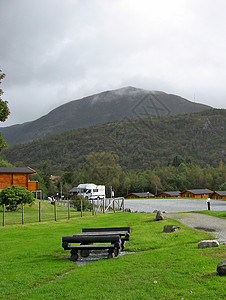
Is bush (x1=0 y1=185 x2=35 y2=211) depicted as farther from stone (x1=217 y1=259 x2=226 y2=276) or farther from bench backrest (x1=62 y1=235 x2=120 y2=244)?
stone (x1=217 y1=259 x2=226 y2=276)

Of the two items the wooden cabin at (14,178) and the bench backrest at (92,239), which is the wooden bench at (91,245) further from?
the wooden cabin at (14,178)

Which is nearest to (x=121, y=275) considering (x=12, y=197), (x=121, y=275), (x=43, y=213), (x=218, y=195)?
(x=121, y=275)

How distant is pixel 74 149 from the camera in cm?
15988

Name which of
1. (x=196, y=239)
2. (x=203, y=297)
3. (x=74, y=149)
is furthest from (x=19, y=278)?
(x=74, y=149)

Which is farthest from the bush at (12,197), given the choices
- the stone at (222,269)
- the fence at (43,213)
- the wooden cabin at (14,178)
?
the stone at (222,269)

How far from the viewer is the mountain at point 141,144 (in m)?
138

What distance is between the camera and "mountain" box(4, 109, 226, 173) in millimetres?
138375

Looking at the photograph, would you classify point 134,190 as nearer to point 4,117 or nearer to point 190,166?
point 190,166

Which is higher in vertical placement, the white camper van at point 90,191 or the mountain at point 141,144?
the mountain at point 141,144

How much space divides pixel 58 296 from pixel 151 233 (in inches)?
307

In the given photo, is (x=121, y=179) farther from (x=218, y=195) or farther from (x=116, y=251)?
(x=116, y=251)

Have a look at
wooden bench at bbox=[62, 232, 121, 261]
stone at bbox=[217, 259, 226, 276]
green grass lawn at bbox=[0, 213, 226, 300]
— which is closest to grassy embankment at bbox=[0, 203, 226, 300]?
green grass lawn at bbox=[0, 213, 226, 300]

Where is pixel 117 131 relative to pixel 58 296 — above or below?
above

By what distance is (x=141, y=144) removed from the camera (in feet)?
499
